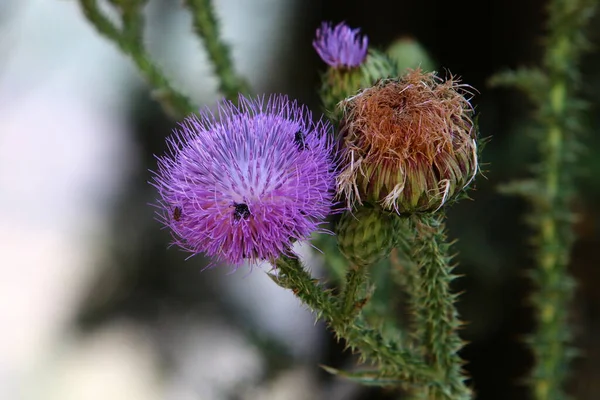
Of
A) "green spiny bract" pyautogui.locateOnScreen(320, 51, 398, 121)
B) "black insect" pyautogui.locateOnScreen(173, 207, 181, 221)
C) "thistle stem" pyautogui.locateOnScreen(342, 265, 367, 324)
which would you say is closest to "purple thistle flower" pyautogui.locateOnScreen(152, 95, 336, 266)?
"black insect" pyautogui.locateOnScreen(173, 207, 181, 221)

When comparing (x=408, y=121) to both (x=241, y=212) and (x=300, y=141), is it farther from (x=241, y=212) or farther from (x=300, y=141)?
(x=241, y=212)

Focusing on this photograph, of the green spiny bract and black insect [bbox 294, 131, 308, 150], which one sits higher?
the green spiny bract

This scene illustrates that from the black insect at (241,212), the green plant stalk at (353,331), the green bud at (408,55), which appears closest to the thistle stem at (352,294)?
the green plant stalk at (353,331)

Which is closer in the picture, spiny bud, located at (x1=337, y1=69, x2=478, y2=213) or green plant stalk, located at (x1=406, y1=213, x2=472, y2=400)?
spiny bud, located at (x1=337, y1=69, x2=478, y2=213)

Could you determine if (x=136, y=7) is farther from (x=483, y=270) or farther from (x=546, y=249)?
(x=483, y=270)

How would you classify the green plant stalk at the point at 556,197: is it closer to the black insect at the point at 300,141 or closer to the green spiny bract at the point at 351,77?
the green spiny bract at the point at 351,77

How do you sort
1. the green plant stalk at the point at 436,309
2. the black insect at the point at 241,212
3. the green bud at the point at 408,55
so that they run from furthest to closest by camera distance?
the green bud at the point at 408,55
the green plant stalk at the point at 436,309
the black insect at the point at 241,212

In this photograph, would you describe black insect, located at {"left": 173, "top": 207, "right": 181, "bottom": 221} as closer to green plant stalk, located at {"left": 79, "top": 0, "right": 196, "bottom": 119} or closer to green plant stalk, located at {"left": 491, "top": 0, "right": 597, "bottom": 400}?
green plant stalk, located at {"left": 79, "top": 0, "right": 196, "bottom": 119}
